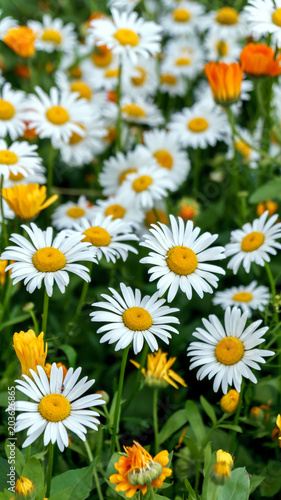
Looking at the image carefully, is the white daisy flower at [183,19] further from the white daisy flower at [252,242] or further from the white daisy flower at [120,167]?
the white daisy flower at [252,242]

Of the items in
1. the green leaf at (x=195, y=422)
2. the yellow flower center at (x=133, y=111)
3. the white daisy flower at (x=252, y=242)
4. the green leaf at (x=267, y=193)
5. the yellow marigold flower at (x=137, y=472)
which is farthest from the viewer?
the yellow flower center at (x=133, y=111)

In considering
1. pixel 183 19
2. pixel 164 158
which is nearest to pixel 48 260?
pixel 164 158

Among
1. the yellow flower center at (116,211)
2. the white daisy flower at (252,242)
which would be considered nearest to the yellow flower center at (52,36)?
the yellow flower center at (116,211)

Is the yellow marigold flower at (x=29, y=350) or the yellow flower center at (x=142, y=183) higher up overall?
the yellow flower center at (x=142, y=183)

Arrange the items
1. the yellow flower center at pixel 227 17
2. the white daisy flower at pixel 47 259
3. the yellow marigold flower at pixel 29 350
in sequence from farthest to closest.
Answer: the yellow flower center at pixel 227 17, the white daisy flower at pixel 47 259, the yellow marigold flower at pixel 29 350

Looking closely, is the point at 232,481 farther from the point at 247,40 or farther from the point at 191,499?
the point at 247,40

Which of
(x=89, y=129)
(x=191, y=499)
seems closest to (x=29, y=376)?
(x=191, y=499)
